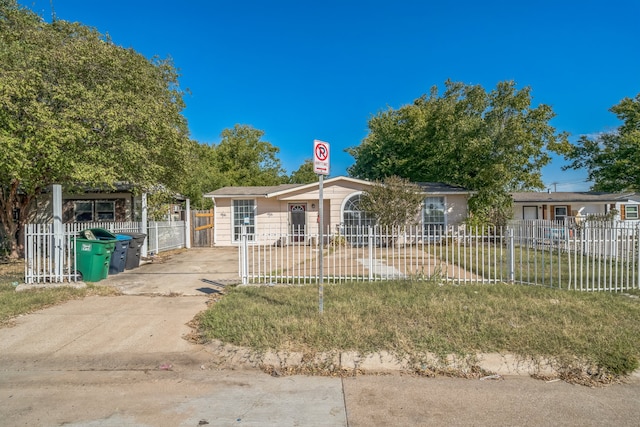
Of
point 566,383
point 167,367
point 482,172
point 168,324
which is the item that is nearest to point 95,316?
point 168,324

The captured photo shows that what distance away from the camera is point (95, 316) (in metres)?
6.62

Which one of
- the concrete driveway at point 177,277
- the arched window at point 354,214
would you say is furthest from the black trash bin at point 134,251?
the arched window at point 354,214

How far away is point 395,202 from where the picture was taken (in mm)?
16391

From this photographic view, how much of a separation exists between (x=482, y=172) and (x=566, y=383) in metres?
15.9

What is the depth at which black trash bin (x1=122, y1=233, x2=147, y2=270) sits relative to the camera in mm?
11969

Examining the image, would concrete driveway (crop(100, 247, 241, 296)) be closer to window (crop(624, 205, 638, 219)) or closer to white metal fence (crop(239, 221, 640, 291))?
white metal fence (crop(239, 221, 640, 291))

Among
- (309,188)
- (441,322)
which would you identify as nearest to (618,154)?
(309,188)

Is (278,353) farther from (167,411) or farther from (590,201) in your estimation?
(590,201)

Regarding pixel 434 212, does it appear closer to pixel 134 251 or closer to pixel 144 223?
pixel 144 223

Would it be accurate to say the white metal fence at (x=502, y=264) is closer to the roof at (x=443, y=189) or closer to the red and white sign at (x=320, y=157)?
the red and white sign at (x=320, y=157)

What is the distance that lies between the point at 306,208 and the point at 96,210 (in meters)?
9.76

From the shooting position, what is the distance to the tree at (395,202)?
53.6ft

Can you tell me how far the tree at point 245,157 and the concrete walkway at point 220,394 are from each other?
114ft

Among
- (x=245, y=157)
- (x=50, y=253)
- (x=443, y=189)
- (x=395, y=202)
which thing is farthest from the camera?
(x=245, y=157)
